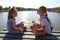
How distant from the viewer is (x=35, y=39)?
4.69 m

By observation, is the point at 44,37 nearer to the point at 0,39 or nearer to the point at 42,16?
the point at 42,16

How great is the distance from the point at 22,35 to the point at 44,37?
0.53 m

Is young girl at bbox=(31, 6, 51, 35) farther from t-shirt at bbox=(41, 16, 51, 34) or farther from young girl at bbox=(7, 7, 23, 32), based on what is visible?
young girl at bbox=(7, 7, 23, 32)

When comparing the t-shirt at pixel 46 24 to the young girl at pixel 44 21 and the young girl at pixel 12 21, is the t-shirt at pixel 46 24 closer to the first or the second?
the young girl at pixel 44 21

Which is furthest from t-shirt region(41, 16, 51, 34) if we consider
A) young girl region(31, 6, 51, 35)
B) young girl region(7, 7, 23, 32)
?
young girl region(7, 7, 23, 32)

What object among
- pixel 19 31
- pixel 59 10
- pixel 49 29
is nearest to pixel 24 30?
pixel 19 31

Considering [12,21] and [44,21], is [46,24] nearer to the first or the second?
[44,21]

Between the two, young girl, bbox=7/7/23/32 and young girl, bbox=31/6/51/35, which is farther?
young girl, bbox=7/7/23/32

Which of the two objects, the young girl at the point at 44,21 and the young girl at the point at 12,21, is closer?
the young girl at the point at 44,21

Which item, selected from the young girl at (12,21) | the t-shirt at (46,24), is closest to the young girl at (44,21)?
the t-shirt at (46,24)

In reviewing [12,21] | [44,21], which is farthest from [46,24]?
[12,21]

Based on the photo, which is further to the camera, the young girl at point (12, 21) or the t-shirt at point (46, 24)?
the young girl at point (12, 21)

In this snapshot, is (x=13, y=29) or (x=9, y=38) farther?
(x=13, y=29)

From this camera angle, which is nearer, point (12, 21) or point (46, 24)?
point (46, 24)
